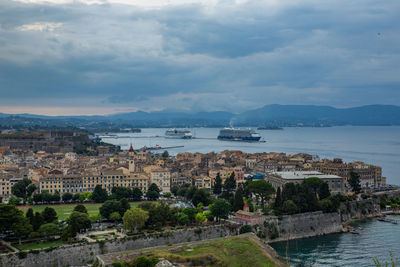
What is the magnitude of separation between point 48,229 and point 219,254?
10639 mm

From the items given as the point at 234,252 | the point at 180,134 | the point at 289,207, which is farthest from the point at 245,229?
the point at 180,134

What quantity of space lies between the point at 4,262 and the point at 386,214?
106 feet

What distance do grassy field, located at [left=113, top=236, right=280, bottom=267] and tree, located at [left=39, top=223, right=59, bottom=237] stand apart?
18.7 feet

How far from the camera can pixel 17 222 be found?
24.8 meters

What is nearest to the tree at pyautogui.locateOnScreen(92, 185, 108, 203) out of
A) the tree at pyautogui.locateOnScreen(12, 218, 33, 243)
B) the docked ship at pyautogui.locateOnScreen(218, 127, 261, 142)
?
the tree at pyautogui.locateOnScreen(12, 218, 33, 243)

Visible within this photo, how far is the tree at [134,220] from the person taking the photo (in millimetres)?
27625

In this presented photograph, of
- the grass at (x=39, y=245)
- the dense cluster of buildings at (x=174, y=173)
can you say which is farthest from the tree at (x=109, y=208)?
the dense cluster of buildings at (x=174, y=173)

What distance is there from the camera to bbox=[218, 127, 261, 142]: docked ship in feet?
483

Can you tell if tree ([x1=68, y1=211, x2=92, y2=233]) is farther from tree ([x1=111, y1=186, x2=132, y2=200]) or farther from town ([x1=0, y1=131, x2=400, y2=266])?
tree ([x1=111, y1=186, x2=132, y2=200])

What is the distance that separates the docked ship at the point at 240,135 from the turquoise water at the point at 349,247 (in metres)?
113

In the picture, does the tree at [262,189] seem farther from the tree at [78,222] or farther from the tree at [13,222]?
the tree at [13,222]

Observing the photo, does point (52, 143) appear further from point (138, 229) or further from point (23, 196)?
point (138, 229)

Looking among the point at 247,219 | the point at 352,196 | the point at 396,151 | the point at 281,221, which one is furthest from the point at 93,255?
the point at 396,151

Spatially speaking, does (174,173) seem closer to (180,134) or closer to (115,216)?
(115,216)
